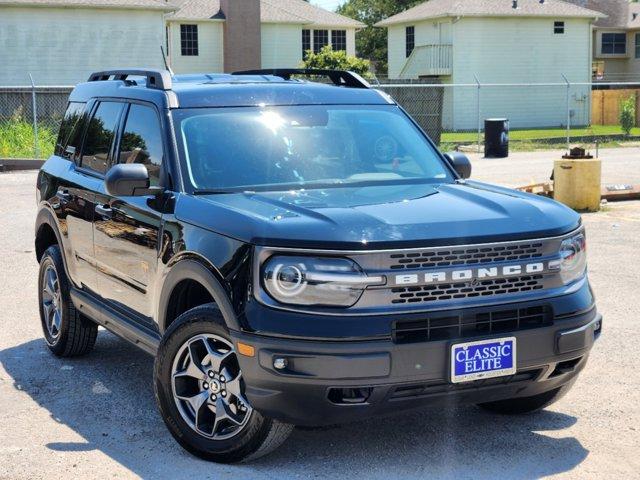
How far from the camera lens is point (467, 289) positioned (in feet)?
15.3

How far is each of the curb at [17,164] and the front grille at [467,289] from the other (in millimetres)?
21680

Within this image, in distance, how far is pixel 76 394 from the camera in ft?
21.0

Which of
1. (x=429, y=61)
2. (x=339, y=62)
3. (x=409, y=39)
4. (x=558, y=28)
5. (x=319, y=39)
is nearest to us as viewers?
(x=339, y=62)

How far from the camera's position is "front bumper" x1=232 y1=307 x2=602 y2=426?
14.6ft

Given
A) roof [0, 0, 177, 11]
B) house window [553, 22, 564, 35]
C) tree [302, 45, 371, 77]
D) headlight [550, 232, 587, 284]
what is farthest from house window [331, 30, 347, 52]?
headlight [550, 232, 587, 284]

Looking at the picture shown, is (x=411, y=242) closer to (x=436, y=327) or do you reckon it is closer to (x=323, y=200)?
(x=436, y=327)

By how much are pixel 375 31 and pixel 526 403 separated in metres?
72.0

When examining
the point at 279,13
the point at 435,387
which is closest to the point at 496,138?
the point at 279,13

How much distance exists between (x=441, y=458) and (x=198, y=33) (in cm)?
4587

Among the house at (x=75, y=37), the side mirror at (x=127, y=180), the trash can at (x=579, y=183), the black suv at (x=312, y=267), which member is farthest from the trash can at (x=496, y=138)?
the side mirror at (x=127, y=180)

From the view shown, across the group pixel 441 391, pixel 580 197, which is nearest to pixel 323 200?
pixel 441 391

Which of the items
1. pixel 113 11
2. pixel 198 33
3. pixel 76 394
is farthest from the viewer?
pixel 198 33

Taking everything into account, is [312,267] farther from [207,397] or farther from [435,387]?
[207,397]

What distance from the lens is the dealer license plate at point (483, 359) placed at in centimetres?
458
